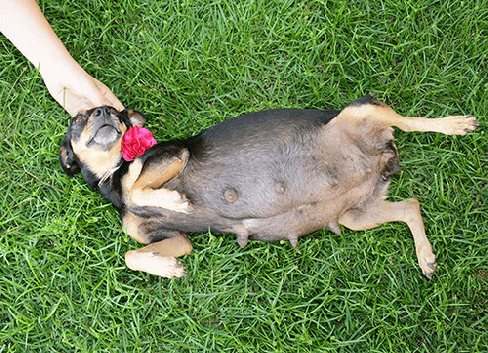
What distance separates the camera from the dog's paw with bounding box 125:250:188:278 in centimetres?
361

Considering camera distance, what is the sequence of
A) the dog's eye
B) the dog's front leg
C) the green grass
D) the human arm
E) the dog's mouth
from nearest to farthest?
the dog's front leg < the dog's mouth < the dog's eye < the green grass < the human arm

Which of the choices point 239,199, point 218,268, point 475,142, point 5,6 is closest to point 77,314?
point 218,268

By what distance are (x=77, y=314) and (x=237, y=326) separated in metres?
1.44

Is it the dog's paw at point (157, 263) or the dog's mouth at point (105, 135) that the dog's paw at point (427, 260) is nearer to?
the dog's paw at point (157, 263)

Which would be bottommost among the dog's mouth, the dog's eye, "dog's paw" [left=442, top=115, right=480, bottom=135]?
"dog's paw" [left=442, top=115, right=480, bottom=135]

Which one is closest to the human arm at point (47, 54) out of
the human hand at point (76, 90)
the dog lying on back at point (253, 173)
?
the human hand at point (76, 90)

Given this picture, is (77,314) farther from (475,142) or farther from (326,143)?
(475,142)

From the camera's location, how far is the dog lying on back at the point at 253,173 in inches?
136

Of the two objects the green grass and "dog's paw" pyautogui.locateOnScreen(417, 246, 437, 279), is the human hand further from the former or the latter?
"dog's paw" pyautogui.locateOnScreen(417, 246, 437, 279)

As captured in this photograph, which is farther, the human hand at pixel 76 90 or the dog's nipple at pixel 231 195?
the human hand at pixel 76 90

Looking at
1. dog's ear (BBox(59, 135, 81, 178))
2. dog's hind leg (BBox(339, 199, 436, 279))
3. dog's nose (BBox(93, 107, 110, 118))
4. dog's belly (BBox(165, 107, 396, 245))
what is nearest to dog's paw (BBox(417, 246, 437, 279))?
dog's hind leg (BBox(339, 199, 436, 279))

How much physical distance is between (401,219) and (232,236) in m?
1.50

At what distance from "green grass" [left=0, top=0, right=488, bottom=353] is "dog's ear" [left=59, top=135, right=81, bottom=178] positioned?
35 centimetres

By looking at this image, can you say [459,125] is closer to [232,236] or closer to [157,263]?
[232,236]
